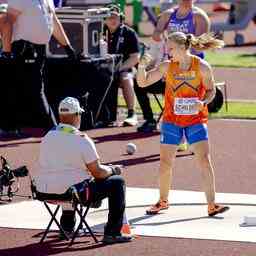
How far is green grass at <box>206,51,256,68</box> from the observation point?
948 inches

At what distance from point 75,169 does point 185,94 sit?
170cm

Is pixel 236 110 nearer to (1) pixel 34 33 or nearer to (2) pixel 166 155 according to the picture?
(1) pixel 34 33

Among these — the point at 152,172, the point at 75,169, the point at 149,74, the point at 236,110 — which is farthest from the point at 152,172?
the point at 236,110

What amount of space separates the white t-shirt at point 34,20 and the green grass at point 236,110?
3.04 meters

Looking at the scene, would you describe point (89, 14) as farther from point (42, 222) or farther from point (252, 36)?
point (252, 36)

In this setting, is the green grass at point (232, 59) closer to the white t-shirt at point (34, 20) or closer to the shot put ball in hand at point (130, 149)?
the white t-shirt at point (34, 20)

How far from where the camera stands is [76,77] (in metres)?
16.3

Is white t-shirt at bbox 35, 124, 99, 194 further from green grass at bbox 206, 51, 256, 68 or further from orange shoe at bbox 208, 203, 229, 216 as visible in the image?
green grass at bbox 206, 51, 256, 68

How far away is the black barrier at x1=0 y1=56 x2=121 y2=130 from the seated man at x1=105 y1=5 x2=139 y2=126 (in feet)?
0.47

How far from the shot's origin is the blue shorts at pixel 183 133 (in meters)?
11.1

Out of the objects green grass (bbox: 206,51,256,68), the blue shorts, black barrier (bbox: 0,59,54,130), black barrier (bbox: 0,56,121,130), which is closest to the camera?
the blue shorts

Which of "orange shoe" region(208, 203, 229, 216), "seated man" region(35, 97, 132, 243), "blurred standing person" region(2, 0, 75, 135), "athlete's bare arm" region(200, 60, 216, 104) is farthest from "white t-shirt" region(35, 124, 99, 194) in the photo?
"blurred standing person" region(2, 0, 75, 135)

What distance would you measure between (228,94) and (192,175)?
711 cm

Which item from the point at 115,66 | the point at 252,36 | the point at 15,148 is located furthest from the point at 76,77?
the point at 252,36
